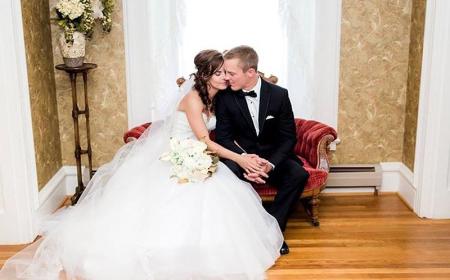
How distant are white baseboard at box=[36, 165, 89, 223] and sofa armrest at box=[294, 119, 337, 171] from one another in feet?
6.25

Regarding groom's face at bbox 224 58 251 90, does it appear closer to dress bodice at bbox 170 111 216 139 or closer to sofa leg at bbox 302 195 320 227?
dress bodice at bbox 170 111 216 139

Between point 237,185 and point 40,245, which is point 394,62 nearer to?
point 237,185

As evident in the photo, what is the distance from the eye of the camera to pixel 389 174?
18.4 ft

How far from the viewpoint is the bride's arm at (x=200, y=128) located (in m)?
4.46

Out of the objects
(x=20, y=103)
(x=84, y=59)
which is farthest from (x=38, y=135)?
(x=84, y=59)

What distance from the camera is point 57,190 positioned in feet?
17.3

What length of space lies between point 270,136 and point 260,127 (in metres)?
0.14

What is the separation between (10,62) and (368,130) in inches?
121

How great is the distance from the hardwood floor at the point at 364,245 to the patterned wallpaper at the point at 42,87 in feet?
2.80

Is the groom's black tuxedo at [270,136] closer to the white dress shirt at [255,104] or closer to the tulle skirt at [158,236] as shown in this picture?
the white dress shirt at [255,104]

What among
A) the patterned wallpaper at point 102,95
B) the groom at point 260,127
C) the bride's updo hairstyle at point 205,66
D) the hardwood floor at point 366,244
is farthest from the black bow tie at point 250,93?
the patterned wallpaper at point 102,95

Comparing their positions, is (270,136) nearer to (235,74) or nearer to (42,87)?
(235,74)

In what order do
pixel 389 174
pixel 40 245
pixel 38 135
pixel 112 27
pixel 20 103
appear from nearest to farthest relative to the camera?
pixel 40 245, pixel 20 103, pixel 38 135, pixel 112 27, pixel 389 174

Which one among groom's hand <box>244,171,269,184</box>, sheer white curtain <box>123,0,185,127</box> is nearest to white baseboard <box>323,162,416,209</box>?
groom's hand <box>244,171,269,184</box>
